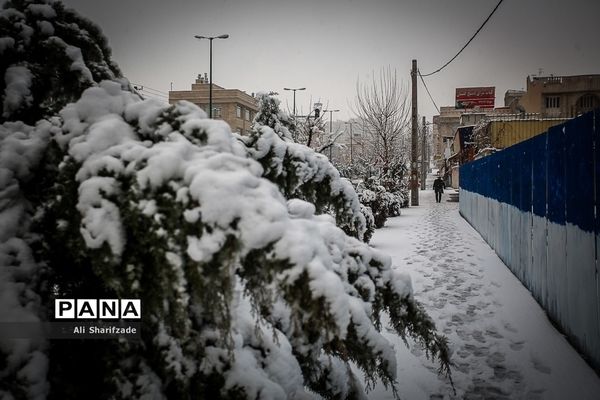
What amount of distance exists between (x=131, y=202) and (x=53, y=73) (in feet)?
3.18

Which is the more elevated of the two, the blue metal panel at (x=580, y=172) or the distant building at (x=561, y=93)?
the distant building at (x=561, y=93)

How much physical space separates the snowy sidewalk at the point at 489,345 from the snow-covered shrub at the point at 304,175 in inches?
77.8

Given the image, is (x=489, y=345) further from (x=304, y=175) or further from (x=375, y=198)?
(x=375, y=198)

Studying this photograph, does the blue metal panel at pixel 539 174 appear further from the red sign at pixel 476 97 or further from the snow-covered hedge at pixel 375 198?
the red sign at pixel 476 97

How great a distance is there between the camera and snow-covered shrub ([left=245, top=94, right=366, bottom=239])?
6.15 feet

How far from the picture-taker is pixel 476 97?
68812 mm

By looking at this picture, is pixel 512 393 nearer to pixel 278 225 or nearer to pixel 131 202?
pixel 278 225

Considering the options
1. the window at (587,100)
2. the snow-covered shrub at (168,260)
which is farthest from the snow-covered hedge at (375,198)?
the window at (587,100)

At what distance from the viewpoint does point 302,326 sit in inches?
46.0

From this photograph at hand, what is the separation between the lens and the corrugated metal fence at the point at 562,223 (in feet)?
10.7

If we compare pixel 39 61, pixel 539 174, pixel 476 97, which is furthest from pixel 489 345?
pixel 476 97

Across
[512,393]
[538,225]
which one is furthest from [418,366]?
[538,225]

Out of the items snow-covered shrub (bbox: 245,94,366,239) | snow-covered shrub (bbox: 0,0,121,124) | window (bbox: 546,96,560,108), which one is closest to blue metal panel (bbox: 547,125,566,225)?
snow-covered shrub (bbox: 245,94,366,239)

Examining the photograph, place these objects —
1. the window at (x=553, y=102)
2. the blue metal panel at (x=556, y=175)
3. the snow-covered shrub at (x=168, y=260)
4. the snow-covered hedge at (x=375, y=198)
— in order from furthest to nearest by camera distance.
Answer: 1. the window at (x=553, y=102)
2. the snow-covered hedge at (x=375, y=198)
3. the blue metal panel at (x=556, y=175)
4. the snow-covered shrub at (x=168, y=260)
